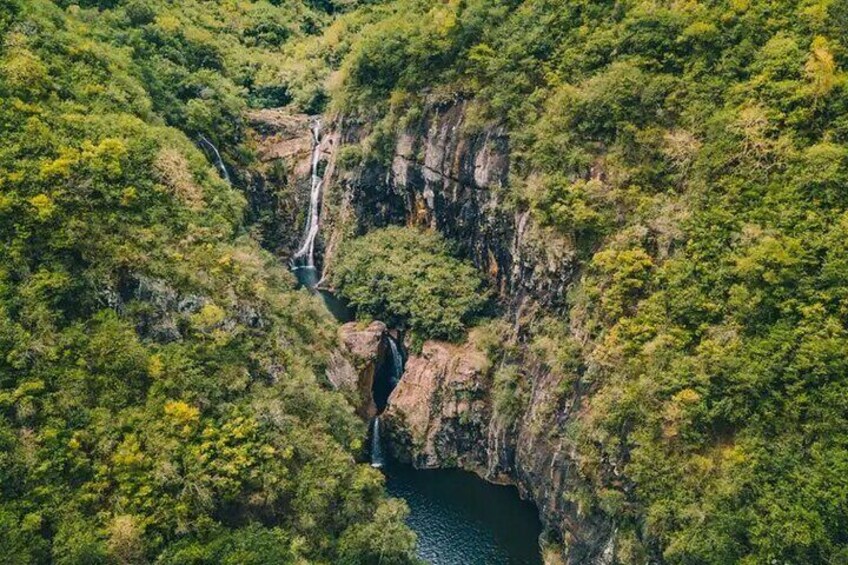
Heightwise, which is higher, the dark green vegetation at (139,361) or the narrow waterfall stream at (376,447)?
the dark green vegetation at (139,361)

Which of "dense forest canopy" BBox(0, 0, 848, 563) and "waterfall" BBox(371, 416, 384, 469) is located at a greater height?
"dense forest canopy" BBox(0, 0, 848, 563)

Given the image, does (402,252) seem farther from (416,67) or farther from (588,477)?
(588,477)

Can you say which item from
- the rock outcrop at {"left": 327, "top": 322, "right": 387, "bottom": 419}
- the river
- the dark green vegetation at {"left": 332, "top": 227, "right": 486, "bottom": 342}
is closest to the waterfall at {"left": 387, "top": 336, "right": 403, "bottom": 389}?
the rock outcrop at {"left": 327, "top": 322, "right": 387, "bottom": 419}

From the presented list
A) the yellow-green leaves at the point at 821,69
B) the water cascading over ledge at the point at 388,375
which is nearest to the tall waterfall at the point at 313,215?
the water cascading over ledge at the point at 388,375

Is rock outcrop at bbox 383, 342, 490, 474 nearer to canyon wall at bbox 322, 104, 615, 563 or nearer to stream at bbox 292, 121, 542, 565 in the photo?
canyon wall at bbox 322, 104, 615, 563

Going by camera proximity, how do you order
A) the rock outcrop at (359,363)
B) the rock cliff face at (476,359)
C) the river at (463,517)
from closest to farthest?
1. the rock cliff face at (476,359)
2. the river at (463,517)
3. the rock outcrop at (359,363)

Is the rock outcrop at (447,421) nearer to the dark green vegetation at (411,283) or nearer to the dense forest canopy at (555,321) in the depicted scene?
the dense forest canopy at (555,321)

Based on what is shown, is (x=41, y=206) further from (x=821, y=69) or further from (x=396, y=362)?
(x=821, y=69)
